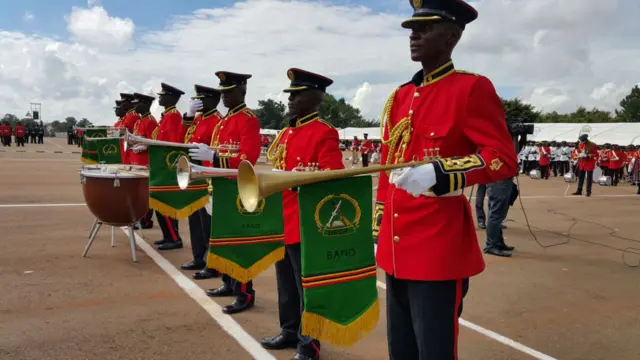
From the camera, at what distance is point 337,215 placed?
2758 millimetres

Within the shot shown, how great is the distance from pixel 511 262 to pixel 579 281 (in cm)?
106

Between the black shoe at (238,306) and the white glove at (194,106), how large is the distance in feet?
9.60

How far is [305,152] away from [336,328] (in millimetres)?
1476

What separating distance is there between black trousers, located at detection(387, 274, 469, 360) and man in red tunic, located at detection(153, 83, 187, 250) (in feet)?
18.4

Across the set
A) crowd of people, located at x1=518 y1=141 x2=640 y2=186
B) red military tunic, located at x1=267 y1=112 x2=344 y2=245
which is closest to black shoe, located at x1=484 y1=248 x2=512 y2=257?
red military tunic, located at x1=267 y1=112 x2=344 y2=245

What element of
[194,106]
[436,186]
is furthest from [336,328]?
[194,106]

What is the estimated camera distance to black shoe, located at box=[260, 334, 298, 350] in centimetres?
418

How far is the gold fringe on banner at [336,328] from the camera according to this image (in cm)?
282

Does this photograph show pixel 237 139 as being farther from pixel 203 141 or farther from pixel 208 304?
pixel 208 304

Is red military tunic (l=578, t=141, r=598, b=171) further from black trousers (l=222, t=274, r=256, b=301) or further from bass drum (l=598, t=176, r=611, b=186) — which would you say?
black trousers (l=222, t=274, r=256, b=301)

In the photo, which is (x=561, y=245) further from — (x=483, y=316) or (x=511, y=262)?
(x=483, y=316)

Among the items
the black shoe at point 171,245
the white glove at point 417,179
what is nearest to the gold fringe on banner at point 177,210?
the black shoe at point 171,245

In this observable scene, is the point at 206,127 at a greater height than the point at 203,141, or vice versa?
the point at 206,127

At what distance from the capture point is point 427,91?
8.61ft
